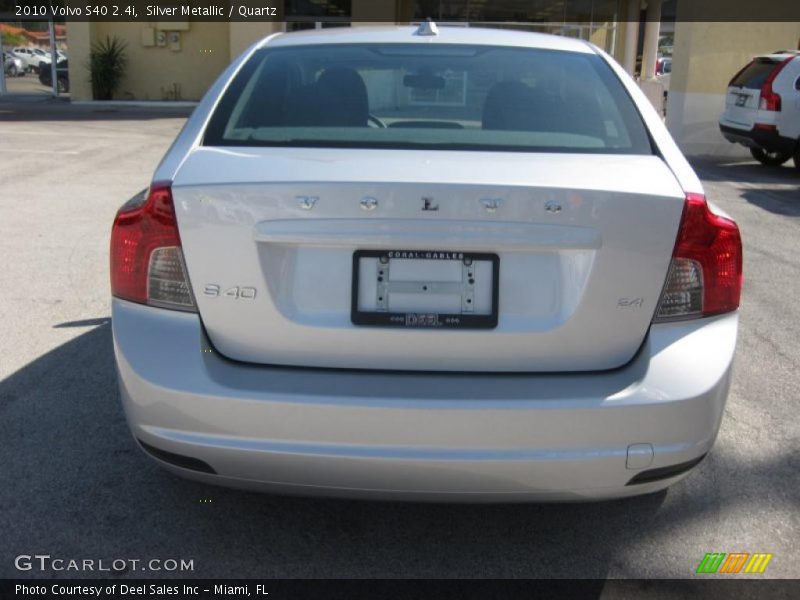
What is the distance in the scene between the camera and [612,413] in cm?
249

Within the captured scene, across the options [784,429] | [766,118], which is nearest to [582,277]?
[784,429]

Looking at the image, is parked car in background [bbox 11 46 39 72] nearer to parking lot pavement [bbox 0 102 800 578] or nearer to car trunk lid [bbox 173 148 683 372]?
parking lot pavement [bbox 0 102 800 578]

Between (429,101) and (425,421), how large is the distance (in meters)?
1.52

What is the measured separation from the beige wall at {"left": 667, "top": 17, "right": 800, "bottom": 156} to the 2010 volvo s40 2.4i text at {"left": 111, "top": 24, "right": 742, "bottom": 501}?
1386cm

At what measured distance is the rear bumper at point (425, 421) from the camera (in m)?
2.48

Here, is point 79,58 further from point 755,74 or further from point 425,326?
point 425,326

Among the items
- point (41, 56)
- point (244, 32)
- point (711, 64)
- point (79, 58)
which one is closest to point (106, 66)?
point (79, 58)

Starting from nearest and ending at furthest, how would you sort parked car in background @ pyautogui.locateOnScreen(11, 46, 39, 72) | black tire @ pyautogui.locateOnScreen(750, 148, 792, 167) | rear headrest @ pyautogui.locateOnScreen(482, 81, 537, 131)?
rear headrest @ pyautogui.locateOnScreen(482, 81, 537, 131)
black tire @ pyautogui.locateOnScreen(750, 148, 792, 167)
parked car in background @ pyautogui.locateOnScreen(11, 46, 39, 72)

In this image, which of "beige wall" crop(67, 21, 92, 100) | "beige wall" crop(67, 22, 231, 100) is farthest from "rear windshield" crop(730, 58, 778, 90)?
"beige wall" crop(67, 21, 92, 100)

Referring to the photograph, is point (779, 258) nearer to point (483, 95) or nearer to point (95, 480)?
point (483, 95)

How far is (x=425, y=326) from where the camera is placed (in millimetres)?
2553

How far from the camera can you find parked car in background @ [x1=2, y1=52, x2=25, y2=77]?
27.3 meters

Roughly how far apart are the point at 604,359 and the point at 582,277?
0.25 meters

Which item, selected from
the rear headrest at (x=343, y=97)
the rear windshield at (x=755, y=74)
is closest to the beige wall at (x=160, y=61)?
the rear windshield at (x=755, y=74)
